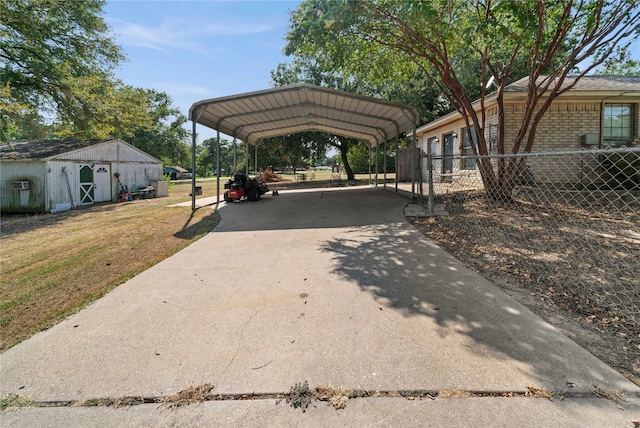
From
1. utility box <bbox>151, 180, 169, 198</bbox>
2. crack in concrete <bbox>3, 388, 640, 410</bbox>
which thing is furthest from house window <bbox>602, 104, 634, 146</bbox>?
utility box <bbox>151, 180, 169, 198</bbox>

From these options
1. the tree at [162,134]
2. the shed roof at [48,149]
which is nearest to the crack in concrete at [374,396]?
the shed roof at [48,149]

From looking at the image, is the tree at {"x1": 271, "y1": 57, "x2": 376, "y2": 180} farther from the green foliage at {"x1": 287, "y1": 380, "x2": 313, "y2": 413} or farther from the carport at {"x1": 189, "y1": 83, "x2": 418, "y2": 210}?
the green foliage at {"x1": 287, "y1": 380, "x2": 313, "y2": 413}

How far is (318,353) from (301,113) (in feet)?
37.1

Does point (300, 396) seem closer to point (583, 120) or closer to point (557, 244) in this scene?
point (557, 244)

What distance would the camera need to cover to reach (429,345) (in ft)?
8.26

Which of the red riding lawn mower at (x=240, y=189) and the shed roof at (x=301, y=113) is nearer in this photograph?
the shed roof at (x=301, y=113)

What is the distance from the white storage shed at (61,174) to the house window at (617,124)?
20781mm

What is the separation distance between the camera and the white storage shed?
42.1 feet

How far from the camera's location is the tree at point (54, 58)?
13.9m

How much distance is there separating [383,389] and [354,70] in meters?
10.3

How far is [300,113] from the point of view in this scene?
41.3 feet

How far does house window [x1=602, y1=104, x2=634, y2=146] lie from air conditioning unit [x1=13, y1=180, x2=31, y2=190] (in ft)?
70.7

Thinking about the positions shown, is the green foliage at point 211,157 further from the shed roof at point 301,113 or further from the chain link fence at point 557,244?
the chain link fence at point 557,244

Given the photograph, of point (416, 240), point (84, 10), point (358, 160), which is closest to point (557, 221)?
point (416, 240)
